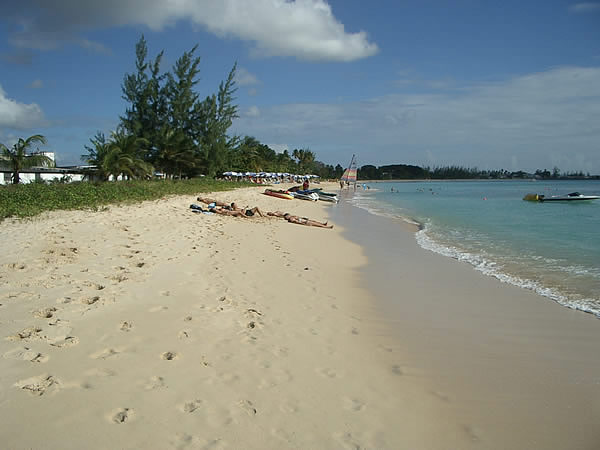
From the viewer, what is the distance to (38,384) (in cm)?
308

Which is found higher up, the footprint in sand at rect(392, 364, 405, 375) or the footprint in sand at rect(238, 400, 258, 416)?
the footprint in sand at rect(238, 400, 258, 416)

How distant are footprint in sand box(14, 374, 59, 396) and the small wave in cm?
682

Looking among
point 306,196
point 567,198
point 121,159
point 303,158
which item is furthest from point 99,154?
point 303,158

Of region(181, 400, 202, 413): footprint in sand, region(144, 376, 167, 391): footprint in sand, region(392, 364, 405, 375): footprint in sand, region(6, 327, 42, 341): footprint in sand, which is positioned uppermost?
region(6, 327, 42, 341): footprint in sand

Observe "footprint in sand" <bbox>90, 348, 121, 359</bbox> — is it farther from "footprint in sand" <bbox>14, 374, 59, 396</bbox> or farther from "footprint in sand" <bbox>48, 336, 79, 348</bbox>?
"footprint in sand" <bbox>14, 374, 59, 396</bbox>

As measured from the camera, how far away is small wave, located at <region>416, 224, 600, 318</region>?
21.0ft

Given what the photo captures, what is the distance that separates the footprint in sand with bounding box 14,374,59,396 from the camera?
3.00m

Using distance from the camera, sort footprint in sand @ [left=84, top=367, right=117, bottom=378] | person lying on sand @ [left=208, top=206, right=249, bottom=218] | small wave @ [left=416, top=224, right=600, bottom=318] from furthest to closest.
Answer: person lying on sand @ [left=208, top=206, right=249, bottom=218], small wave @ [left=416, top=224, right=600, bottom=318], footprint in sand @ [left=84, top=367, right=117, bottom=378]

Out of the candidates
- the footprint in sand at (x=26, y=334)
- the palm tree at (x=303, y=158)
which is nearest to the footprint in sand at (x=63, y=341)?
the footprint in sand at (x=26, y=334)

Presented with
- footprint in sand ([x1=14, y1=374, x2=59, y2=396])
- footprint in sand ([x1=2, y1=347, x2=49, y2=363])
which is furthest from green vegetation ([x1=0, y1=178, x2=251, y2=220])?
footprint in sand ([x1=14, y1=374, x2=59, y2=396])

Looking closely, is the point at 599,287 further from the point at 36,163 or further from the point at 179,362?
the point at 36,163

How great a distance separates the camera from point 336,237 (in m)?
13.5

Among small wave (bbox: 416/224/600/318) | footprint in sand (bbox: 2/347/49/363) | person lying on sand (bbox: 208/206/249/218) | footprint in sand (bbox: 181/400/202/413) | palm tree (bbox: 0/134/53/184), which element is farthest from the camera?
palm tree (bbox: 0/134/53/184)

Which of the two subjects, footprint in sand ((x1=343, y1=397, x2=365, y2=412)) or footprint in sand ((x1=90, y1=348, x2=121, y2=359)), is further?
footprint in sand ((x1=90, y1=348, x2=121, y2=359))
